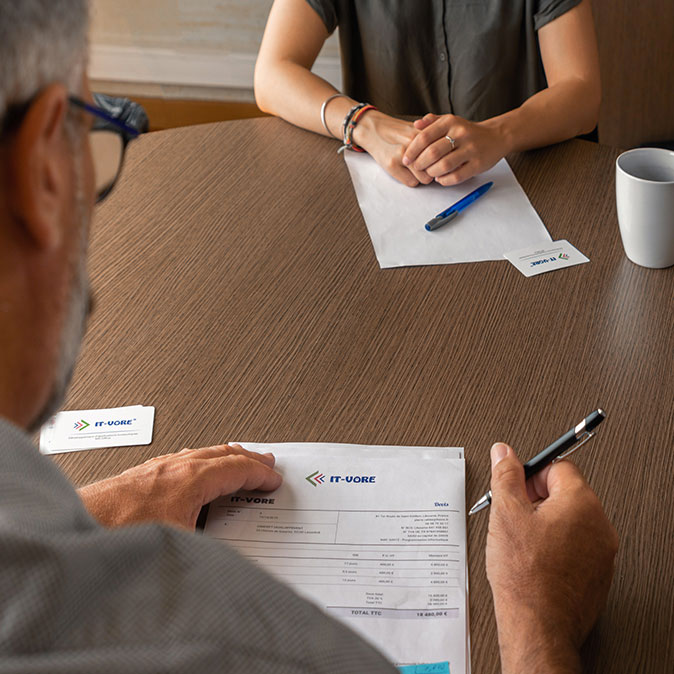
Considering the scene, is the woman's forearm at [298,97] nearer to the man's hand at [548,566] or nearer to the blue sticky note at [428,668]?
the man's hand at [548,566]

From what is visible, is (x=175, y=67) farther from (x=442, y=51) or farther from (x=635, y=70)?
(x=635, y=70)

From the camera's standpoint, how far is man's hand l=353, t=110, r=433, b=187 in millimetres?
1281

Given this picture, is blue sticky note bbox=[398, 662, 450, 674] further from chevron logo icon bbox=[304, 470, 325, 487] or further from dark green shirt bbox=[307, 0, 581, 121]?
dark green shirt bbox=[307, 0, 581, 121]

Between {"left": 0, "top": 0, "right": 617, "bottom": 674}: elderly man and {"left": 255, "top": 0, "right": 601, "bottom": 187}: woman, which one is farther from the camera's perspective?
{"left": 255, "top": 0, "right": 601, "bottom": 187}: woman

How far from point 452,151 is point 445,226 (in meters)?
0.15

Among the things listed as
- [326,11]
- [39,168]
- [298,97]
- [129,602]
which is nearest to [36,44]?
[39,168]

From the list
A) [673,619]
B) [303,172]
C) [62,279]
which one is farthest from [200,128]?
[673,619]

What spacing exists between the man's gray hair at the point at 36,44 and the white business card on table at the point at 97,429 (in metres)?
0.50

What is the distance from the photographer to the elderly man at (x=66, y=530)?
0.38m

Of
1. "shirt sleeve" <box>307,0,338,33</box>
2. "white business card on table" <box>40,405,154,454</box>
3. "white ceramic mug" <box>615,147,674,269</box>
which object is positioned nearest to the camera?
"white business card on table" <box>40,405,154,454</box>

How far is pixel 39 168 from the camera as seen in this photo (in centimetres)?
43

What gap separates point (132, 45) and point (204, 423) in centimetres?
259

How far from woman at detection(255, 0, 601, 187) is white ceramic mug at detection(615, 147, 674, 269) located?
0.26m

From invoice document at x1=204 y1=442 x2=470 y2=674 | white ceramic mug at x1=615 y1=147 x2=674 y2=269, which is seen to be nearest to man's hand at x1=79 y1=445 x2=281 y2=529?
invoice document at x1=204 y1=442 x2=470 y2=674
